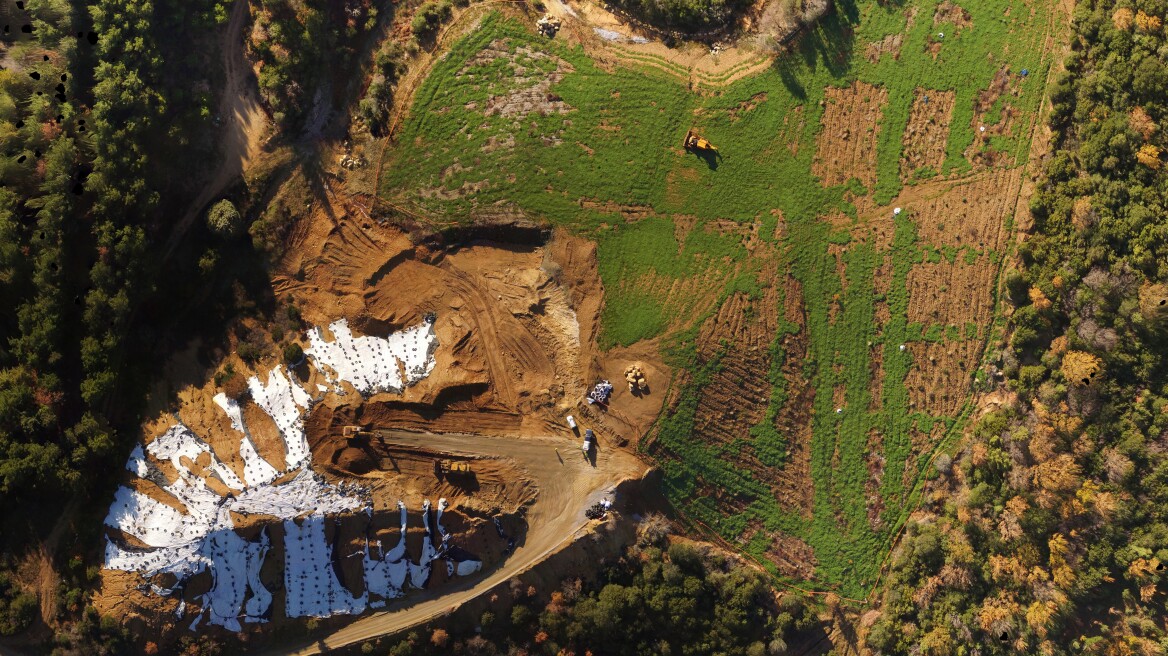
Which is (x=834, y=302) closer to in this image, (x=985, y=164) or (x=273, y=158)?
(x=985, y=164)

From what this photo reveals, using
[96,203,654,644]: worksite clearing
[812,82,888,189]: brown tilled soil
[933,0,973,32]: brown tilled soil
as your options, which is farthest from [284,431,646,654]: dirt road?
[933,0,973,32]: brown tilled soil

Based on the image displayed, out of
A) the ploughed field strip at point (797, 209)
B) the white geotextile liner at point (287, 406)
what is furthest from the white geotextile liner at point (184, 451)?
the ploughed field strip at point (797, 209)

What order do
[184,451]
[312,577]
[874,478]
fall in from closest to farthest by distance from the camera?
1. [312,577]
2. [184,451]
3. [874,478]

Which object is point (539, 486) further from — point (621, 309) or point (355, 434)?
point (621, 309)

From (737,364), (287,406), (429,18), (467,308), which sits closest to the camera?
(287,406)

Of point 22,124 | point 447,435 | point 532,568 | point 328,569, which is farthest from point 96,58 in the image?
point 532,568

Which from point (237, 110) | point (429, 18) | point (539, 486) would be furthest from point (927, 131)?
point (237, 110)

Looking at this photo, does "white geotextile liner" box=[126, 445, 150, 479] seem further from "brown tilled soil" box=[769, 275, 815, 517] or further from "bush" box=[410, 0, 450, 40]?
"brown tilled soil" box=[769, 275, 815, 517]
